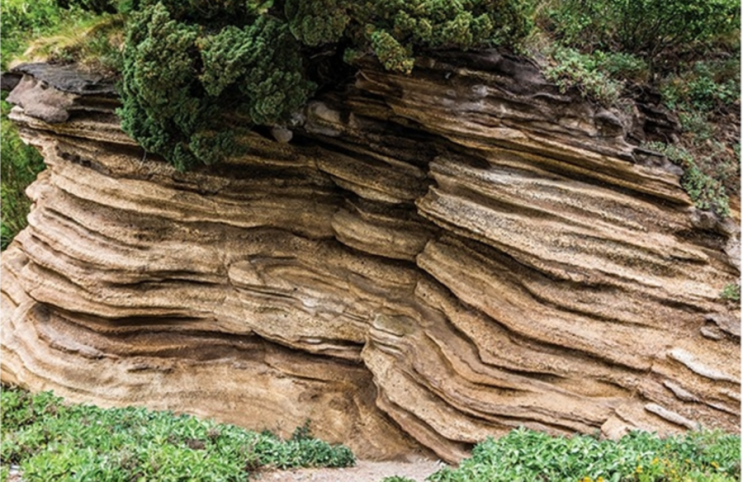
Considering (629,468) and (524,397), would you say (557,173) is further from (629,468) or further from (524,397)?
(629,468)

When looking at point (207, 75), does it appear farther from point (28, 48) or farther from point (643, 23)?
point (28, 48)

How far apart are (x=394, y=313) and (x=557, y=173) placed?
3143mm

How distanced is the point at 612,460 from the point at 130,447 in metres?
4.93

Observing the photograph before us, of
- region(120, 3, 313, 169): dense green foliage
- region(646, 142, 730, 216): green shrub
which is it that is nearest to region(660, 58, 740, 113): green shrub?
region(646, 142, 730, 216): green shrub

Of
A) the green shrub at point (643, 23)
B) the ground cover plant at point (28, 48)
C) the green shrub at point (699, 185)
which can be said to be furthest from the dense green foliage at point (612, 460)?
the ground cover plant at point (28, 48)

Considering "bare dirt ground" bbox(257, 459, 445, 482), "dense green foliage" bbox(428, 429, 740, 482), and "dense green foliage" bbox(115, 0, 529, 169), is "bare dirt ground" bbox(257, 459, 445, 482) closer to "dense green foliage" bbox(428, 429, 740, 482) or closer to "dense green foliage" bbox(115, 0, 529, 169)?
"dense green foliage" bbox(428, 429, 740, 482)

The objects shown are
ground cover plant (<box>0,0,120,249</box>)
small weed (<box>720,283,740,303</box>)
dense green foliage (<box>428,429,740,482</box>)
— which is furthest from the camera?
ground cover plant (<box>0,0,120,249</box>)

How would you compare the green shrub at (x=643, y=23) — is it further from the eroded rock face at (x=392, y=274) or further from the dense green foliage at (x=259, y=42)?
the eroded rock face at (x=392, y=274)

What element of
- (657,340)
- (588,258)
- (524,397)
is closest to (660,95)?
(588,258)

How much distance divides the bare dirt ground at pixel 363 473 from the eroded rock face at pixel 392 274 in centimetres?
32

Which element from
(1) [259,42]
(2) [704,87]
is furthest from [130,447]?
(2) [704,87]

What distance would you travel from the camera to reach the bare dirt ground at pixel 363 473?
739 centimetres

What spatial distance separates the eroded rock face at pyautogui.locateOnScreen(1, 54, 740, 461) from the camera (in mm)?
7512

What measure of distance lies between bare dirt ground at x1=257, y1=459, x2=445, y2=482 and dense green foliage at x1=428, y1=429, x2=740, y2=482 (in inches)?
49.2
